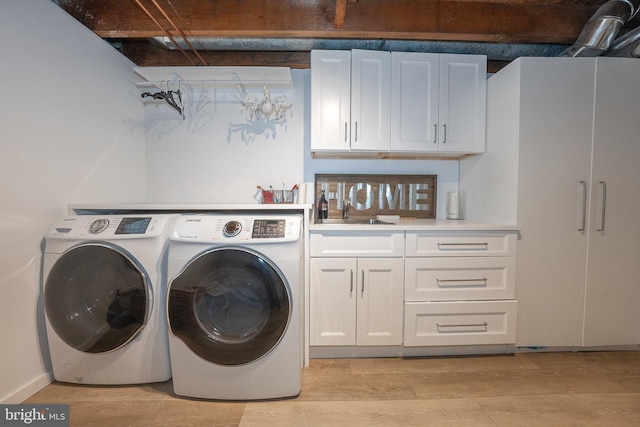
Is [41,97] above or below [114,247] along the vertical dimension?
above

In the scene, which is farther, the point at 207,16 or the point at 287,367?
the point at 207,16

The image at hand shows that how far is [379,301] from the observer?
5.41 feet

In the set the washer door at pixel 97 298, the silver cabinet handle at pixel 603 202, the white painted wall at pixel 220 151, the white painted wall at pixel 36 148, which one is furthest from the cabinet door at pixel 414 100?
the white painted wall at pixel 36 148

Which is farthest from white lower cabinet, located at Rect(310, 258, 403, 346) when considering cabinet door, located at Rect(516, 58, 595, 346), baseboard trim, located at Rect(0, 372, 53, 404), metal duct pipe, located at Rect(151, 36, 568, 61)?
metal duct pipe, located at Rect(151, 36, 568, 61)

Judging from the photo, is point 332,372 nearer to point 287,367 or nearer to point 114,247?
point 287,367

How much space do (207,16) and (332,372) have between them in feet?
7.75

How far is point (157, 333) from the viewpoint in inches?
54.2

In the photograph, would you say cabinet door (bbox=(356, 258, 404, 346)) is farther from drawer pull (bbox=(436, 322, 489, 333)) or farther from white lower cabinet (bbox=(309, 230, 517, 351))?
drawer pull (bbox=(436, 322, 489, 333))

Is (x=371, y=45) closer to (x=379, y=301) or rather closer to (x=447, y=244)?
(x=447, y=244)

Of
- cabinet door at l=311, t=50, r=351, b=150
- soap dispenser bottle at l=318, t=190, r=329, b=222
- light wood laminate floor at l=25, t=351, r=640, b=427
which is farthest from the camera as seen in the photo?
soap dispenser bottle at l=318, t=190, r=329, b=222

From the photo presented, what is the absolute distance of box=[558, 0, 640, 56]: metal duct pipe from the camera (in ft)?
5.20

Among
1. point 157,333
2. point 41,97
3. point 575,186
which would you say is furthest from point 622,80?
point 41,97

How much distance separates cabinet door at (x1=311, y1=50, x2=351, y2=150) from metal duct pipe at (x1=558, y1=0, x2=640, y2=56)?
153cm

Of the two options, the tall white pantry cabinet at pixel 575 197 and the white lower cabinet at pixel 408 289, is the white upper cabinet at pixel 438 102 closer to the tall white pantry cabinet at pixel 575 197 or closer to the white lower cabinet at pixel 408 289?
the tall white pantry cabinet at pixel 575 197
